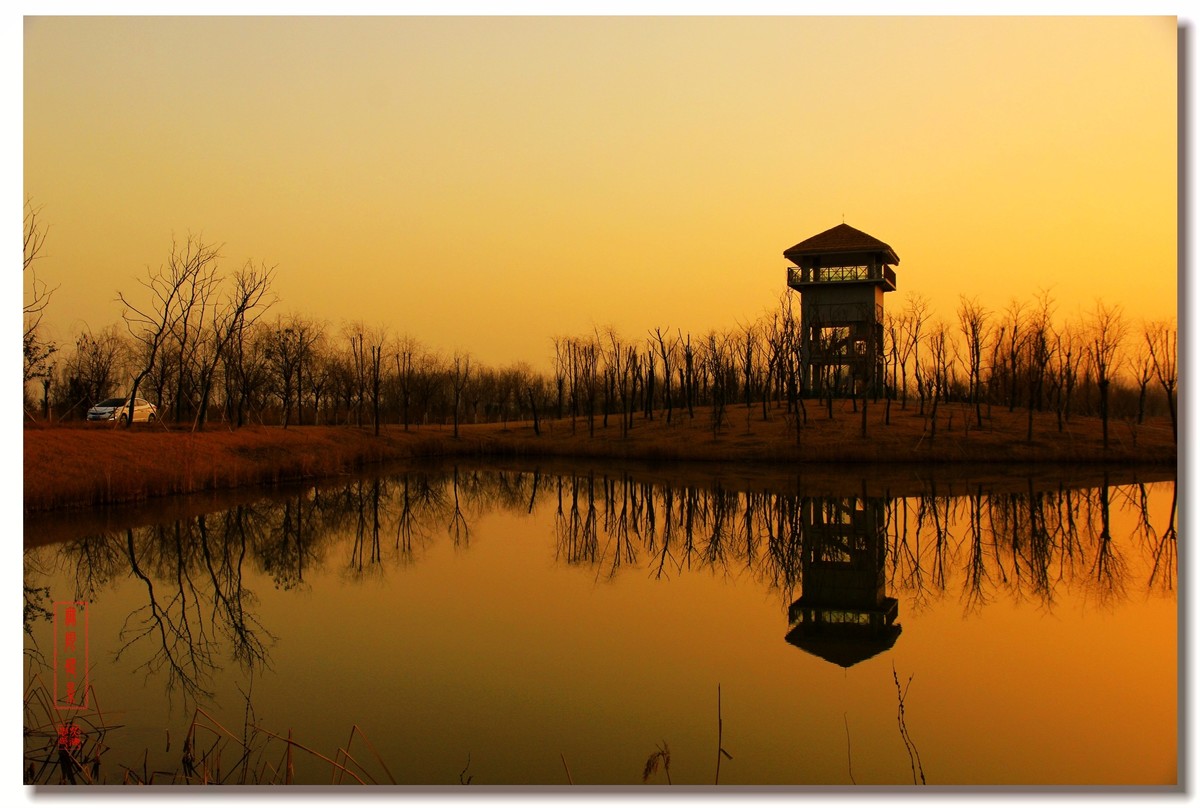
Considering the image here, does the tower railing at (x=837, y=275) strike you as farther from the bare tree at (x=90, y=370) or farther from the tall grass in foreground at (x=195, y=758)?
the tall grass in foreground at (x=195, y=758)

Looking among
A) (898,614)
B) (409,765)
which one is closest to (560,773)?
(409,765)

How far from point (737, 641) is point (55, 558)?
922cm

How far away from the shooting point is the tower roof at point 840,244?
35969 millimetres

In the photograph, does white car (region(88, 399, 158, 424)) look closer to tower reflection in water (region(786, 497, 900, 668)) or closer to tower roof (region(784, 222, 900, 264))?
tower reflection in water (region(786, 497, 900, 668))

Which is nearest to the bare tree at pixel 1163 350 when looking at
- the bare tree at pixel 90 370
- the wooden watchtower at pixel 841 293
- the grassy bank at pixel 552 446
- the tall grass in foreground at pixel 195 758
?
the grassy bank at pixel 552 446

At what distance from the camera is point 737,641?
27.4 feet

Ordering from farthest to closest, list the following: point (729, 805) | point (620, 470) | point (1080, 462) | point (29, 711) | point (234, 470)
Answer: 1. point (620, 470)
2. point (1080, 462)
3. point (234, 470)
4. point (29, 711)
5. point (729, 805)

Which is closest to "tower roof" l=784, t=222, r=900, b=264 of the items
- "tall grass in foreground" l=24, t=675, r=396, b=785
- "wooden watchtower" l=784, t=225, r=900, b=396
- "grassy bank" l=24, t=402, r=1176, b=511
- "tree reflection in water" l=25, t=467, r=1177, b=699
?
"wooden watchtower" l=784, t=225, r=900, b=396

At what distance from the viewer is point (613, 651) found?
26.5 feet

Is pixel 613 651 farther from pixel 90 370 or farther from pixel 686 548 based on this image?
pixel 90 370

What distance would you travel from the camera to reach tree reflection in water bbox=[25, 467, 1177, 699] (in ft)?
32.1

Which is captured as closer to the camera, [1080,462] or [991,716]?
[991,716]

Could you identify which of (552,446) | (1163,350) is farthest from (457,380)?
(1163,350)

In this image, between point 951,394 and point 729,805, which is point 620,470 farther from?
point 729,805
